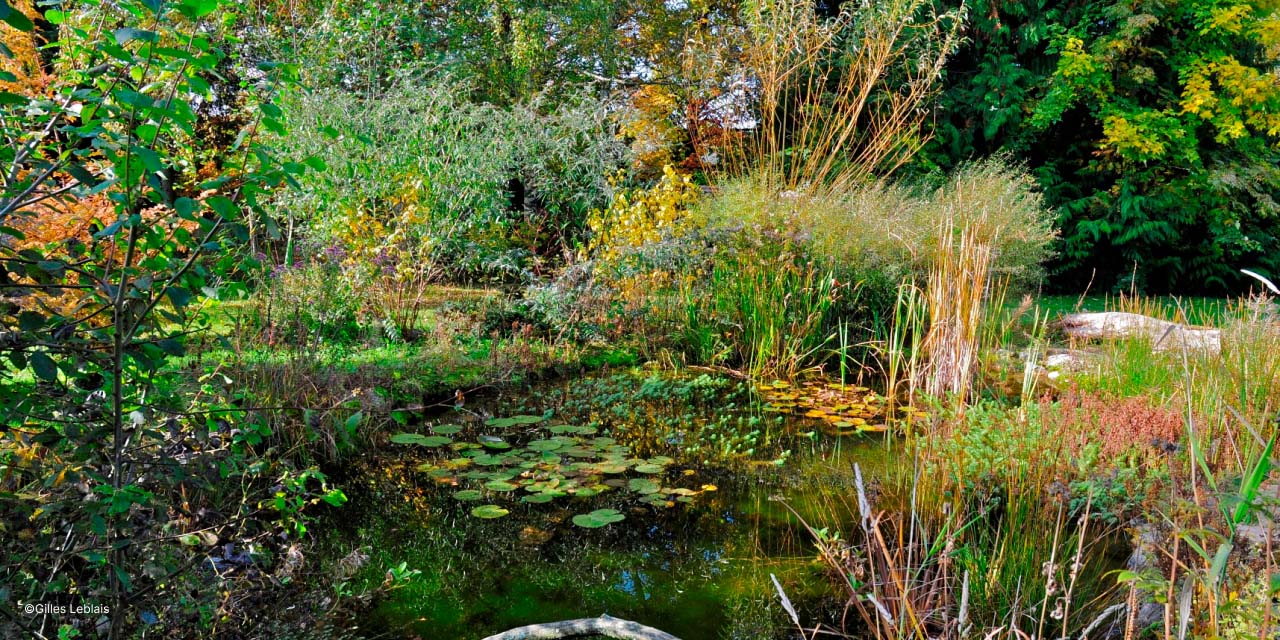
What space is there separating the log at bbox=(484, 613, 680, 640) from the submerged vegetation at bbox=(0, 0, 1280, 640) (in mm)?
230

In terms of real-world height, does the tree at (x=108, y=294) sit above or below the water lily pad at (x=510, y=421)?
above

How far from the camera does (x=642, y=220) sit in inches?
236

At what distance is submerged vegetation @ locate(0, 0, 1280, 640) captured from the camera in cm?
124

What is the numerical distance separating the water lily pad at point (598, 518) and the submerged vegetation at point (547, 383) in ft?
0.11

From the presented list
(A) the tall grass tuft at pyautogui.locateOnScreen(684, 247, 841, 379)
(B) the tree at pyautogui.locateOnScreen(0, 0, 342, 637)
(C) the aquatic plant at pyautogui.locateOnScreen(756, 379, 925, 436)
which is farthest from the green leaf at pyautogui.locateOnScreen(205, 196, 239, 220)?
(A) the tall grass tuft at pyautogui.locateOnScreen(684, 247, 841, 379)

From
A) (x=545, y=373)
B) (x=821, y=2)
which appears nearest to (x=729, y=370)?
(x=545, y=373)

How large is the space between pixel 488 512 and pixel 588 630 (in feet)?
3.39

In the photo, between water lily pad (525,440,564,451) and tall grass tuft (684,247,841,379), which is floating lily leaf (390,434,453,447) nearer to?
water lily pad (525,440,564,451)

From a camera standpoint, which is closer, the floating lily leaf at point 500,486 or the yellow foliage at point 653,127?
the floating lily leaf at point 500,486

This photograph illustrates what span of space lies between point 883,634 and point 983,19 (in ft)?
38.2

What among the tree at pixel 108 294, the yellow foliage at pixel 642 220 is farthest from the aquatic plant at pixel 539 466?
the yellow foliage at pixel 642 220

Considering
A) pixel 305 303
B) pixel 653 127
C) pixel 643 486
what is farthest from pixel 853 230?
pixel 653 127

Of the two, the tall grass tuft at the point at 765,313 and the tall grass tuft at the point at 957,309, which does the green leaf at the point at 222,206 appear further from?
the tall grass tuft at the point at 765,313

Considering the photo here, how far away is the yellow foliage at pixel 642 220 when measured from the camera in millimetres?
5832
